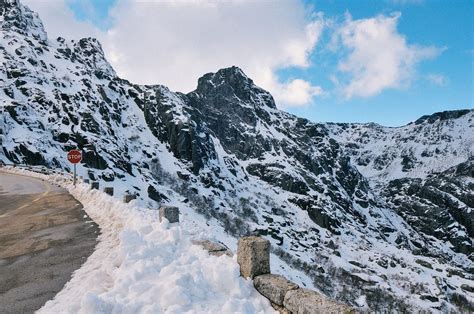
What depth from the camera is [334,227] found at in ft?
655

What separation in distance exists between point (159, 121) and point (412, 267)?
5620 inches

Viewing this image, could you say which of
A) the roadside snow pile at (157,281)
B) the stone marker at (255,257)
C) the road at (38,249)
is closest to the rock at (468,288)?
the road at (38,249)

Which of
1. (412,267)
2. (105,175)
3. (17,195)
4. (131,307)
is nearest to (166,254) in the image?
(131,307)

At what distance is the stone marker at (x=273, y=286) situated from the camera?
231 inches

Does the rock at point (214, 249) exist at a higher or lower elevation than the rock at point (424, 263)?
higher

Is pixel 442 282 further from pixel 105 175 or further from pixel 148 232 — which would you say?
pixel 148 232

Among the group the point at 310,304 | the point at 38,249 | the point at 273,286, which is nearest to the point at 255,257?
the point at 273,286

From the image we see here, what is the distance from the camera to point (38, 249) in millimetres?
10086

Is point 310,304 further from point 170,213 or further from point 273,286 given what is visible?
point 170,213

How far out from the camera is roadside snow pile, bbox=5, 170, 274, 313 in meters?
5.82

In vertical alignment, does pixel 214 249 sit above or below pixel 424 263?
above

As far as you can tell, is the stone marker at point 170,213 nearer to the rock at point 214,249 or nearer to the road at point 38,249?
the rock at point 214,249

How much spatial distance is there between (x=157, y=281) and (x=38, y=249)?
5.36 meters

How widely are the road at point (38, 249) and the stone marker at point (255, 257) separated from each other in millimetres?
3727
